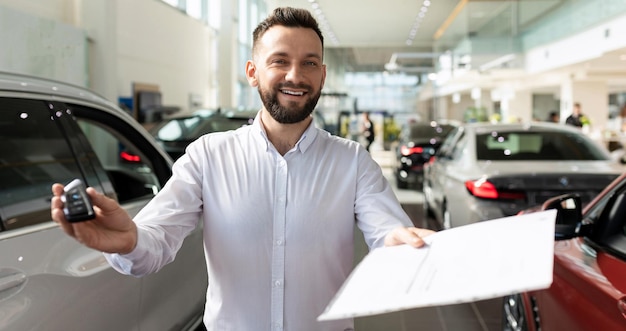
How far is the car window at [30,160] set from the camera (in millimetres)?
2301

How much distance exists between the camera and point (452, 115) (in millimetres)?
48031

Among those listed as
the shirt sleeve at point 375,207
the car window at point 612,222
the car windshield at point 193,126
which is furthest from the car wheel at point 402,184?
the shirt sleeve at point 375,207

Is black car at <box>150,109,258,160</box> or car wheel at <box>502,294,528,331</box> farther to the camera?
black car at <box>150,109,258,160</box>

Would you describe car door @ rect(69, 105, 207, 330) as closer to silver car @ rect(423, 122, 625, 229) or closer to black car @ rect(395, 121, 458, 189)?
silver car @ rect(423, 122, 625, 229)

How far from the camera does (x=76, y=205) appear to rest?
1.20 m

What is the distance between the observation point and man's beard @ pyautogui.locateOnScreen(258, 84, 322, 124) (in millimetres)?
1631

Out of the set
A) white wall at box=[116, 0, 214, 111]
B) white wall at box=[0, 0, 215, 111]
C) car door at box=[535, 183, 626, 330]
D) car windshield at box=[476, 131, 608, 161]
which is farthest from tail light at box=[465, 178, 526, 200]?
white wall at box=[116, 0, 214, 111]

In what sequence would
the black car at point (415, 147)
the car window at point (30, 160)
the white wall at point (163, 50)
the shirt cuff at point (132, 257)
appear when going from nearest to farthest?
1. the shirt cuff at point (132, 257)
2. the car window at point (30, 160)
3. the white wall at point (163, 50)
4. the black car at point (415, 147)

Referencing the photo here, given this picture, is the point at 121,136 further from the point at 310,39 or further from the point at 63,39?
the point at 63,39

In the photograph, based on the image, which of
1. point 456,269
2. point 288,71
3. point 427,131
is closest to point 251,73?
point 288,71

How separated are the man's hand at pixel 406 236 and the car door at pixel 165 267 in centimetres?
141

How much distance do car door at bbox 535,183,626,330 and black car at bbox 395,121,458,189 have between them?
8.64 metres

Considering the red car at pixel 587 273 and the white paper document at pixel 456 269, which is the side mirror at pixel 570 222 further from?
the white paper document at pixel 456 269

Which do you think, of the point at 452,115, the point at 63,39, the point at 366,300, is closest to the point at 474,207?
the point at 366,300
